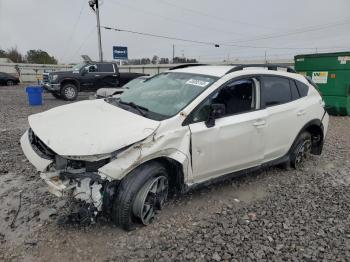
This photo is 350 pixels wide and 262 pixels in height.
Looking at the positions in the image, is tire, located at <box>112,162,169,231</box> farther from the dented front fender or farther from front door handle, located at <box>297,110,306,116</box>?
front door handle, located at <box>297,110,306,116</box>

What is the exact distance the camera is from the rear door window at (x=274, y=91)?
455 cm

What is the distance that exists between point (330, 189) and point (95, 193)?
3.38 meters

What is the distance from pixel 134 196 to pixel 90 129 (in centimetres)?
80

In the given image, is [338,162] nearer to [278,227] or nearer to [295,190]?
[295,190]

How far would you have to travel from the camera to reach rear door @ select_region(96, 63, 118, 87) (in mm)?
16750

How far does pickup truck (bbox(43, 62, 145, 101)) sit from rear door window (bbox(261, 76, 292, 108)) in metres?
13.0

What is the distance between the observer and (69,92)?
16109 millimetres

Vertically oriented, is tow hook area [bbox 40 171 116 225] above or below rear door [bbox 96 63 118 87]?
below

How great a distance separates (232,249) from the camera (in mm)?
3166

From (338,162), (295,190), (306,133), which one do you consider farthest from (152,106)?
(338,162)

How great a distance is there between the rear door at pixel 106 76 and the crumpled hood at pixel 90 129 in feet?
42.9

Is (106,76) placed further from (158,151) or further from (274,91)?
(158,151)

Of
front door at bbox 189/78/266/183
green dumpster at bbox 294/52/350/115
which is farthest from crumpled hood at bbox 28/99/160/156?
green dumpster at bbox 294/52/350/115

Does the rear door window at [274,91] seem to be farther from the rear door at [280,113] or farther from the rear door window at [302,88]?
the rear door window at [302,88]
